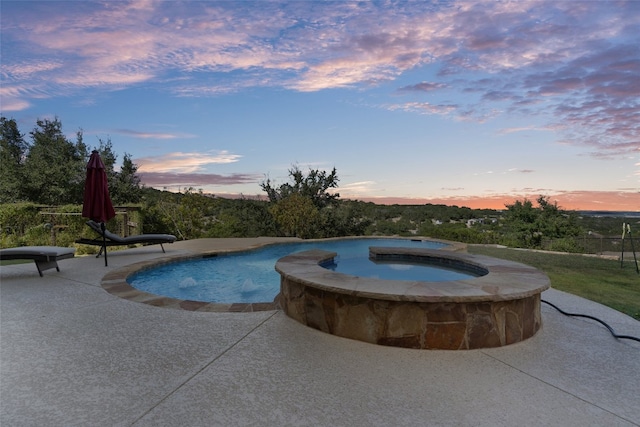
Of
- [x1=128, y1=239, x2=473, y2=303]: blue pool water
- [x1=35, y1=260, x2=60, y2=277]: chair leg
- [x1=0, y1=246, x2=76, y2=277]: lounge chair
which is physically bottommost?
[x1=128, y1=239, x2=473, y2=303]: blue pool water

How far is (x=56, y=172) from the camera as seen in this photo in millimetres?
18453

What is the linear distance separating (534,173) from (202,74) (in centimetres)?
1286

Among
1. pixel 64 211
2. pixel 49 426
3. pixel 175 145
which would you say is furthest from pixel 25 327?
pixel 175 145

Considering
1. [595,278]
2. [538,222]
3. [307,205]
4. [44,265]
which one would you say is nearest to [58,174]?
[307,205]

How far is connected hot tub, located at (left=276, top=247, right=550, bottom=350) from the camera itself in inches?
130

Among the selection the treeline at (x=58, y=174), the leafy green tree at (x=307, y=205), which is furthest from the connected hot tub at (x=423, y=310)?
the treeline at (x=58, y=174)

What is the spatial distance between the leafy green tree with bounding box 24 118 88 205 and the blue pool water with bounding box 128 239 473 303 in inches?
570

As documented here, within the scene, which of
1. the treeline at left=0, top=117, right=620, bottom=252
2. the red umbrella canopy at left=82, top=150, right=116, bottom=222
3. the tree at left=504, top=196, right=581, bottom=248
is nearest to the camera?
the red umbrella canopy at left=82, top=150, right=116, bottom=222

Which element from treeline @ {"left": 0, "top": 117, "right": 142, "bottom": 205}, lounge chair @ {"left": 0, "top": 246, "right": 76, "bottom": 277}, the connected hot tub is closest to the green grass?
the connected hot tub

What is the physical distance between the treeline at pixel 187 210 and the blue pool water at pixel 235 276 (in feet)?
18.9

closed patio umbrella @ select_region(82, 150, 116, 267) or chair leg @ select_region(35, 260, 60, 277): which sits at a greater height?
closed patio umbrella @ select_region(82, 150, 116, 267)

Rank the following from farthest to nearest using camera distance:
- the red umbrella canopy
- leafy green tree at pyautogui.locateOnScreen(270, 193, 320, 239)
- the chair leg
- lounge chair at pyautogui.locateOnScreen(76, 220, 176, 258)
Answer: leafy green tree at pyautogui.locateOnScreen(270, 193, 320, 239) < lounge chair at pyautogui.locateOnScreen(76, 220, 176, 258) < the red umbrella canopy < the chair leg

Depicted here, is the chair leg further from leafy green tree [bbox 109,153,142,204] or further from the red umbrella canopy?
leafy green tree [bbox 109,153,142,204]

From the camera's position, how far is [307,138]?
45.1 ft
